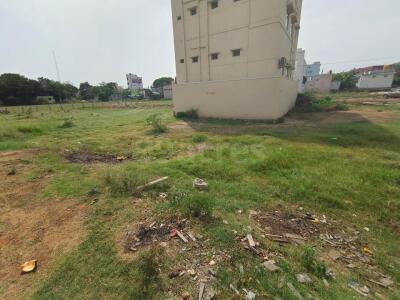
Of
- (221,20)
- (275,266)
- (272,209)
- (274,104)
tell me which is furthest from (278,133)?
(221,20)

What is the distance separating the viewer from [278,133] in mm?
8547

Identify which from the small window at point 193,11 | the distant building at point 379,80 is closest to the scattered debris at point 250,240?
the small window at point 193,11

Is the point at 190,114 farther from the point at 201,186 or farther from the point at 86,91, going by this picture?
the point at 86,91

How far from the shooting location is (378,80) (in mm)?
42656

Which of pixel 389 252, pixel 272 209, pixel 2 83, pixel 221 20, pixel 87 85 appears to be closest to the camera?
pixel 389 252

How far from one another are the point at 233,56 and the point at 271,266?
45.4 ft

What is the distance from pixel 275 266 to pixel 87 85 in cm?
7226

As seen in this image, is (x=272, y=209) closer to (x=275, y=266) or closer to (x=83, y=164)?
(x=275, y=266)

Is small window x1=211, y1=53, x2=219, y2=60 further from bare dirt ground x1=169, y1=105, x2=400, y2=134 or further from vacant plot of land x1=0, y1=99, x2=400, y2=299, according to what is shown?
vacant plot of land x1=0, y1=99, x2=400, y2=299

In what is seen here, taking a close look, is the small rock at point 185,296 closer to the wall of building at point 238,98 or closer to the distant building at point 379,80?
the wall of building at point 238,98

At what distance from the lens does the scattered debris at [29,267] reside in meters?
2.27

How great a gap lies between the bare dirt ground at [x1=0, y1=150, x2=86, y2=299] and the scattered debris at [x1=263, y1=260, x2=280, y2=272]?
2358 mm

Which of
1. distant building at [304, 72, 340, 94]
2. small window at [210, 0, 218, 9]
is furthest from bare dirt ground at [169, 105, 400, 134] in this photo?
distant building at [304, 72, 340, 94]

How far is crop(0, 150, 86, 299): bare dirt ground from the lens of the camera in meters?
2.22
